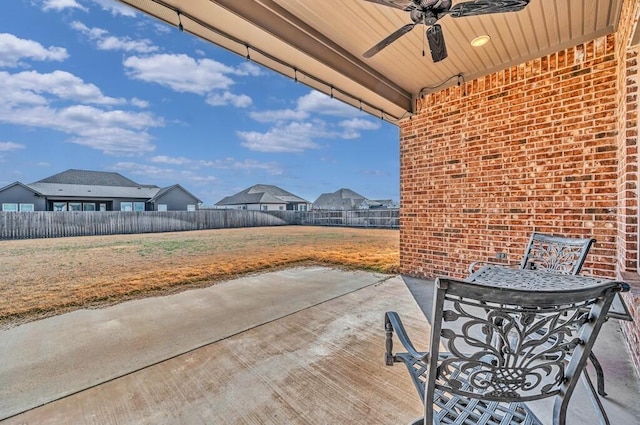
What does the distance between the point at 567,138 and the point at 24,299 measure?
6885mm

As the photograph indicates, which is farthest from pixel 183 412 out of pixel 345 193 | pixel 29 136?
pixel 29 136

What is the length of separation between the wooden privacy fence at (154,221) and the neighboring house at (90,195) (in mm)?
7385

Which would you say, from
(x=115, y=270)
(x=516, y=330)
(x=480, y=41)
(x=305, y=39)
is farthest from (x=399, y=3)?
(x=115, y=270)

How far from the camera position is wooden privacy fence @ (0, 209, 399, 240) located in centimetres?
1131

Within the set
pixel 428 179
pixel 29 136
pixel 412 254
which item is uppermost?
pixel 29 136

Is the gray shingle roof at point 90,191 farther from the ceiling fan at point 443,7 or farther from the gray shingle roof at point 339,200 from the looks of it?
the ceiling fan at point 443,7

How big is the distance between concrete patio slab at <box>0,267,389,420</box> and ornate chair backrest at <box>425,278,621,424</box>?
2155mm

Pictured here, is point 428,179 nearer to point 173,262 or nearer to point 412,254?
point 412,254

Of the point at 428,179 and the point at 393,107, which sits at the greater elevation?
the point at 393,107

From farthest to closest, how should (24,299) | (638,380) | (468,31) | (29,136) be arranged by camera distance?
1. (29,136)
2. (24,299)
3. (468,31)
4. (638,380)

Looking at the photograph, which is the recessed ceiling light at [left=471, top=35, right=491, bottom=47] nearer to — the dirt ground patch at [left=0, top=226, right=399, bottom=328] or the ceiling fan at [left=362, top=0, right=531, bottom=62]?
the ceiling fan at [left=362, top=0, right=531, bottom=62]

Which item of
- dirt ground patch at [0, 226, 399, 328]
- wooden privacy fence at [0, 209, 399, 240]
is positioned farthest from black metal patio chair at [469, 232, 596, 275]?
wooden privacy fence at [0, 209, 399, 240]

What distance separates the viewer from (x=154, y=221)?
47.9 ft

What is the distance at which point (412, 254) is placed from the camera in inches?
178
